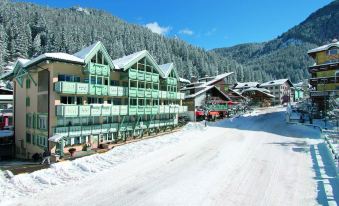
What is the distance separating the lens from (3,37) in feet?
368

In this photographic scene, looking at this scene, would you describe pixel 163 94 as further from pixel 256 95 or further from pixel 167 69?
pixel 256 95

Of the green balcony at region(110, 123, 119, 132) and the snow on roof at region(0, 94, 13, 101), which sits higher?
the snow on roof at region(0, 94, 13, 101)

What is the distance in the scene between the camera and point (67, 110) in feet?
94.6

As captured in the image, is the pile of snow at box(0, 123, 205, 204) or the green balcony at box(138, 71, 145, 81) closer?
the pile of snow at box(0, 123, 205, 204)

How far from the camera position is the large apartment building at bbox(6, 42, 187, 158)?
29.8m

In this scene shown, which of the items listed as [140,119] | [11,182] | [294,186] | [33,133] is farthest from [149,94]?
[294,186]

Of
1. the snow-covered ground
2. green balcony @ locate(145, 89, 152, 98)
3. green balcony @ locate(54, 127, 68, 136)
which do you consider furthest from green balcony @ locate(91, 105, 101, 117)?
green balcony @ locate(145, 89, 152, 98)

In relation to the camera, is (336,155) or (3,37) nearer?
(336,155)

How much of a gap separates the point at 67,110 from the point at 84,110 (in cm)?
220

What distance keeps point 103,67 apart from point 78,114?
22.2ft

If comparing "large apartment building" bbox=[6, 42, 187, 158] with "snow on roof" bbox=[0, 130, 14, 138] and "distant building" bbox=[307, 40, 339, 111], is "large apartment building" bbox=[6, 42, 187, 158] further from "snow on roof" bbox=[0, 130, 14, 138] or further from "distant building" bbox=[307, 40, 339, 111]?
"distant building" bbox=[307, 40, 339, 111]

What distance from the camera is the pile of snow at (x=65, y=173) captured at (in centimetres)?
1809

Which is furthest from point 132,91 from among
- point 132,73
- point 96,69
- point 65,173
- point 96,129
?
point 65,173

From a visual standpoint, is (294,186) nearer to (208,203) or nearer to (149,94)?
(208,203)
